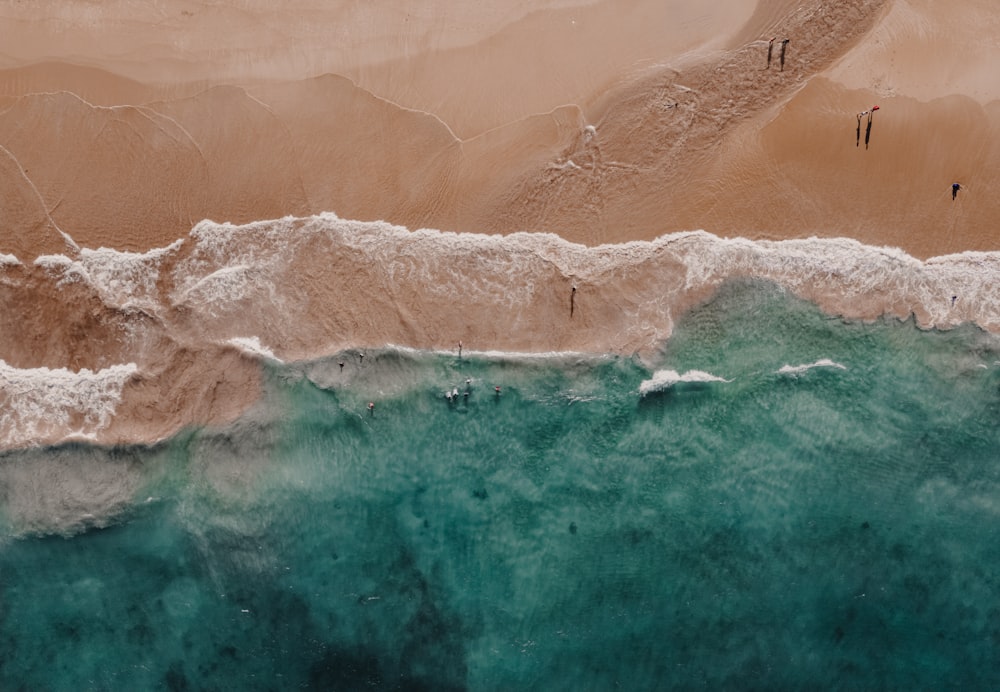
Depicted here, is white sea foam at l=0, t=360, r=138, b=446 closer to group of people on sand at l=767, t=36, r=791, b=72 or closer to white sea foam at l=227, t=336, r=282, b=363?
white sea foam at l=227, t=336, r=282, b=363

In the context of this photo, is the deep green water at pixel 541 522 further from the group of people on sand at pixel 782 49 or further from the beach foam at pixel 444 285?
the group of people on sand at pixel 782 49

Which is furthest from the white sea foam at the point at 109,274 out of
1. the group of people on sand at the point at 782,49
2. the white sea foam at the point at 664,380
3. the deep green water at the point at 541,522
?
the group of people on sand at the point at 782,49

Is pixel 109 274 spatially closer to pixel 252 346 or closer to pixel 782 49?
pixel 252 346

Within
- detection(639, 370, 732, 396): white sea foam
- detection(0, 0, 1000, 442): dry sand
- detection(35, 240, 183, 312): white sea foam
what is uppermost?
detection(0, 0, 1000, 442): dry sand

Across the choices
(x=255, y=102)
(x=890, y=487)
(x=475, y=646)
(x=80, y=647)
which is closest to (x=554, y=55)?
(x=255, y=102)

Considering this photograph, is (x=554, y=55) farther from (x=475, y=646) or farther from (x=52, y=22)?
(x=475, y=646)

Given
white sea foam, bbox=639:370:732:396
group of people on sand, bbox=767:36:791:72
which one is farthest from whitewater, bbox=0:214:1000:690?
group of people on sand, bbox=767:36:791:72
